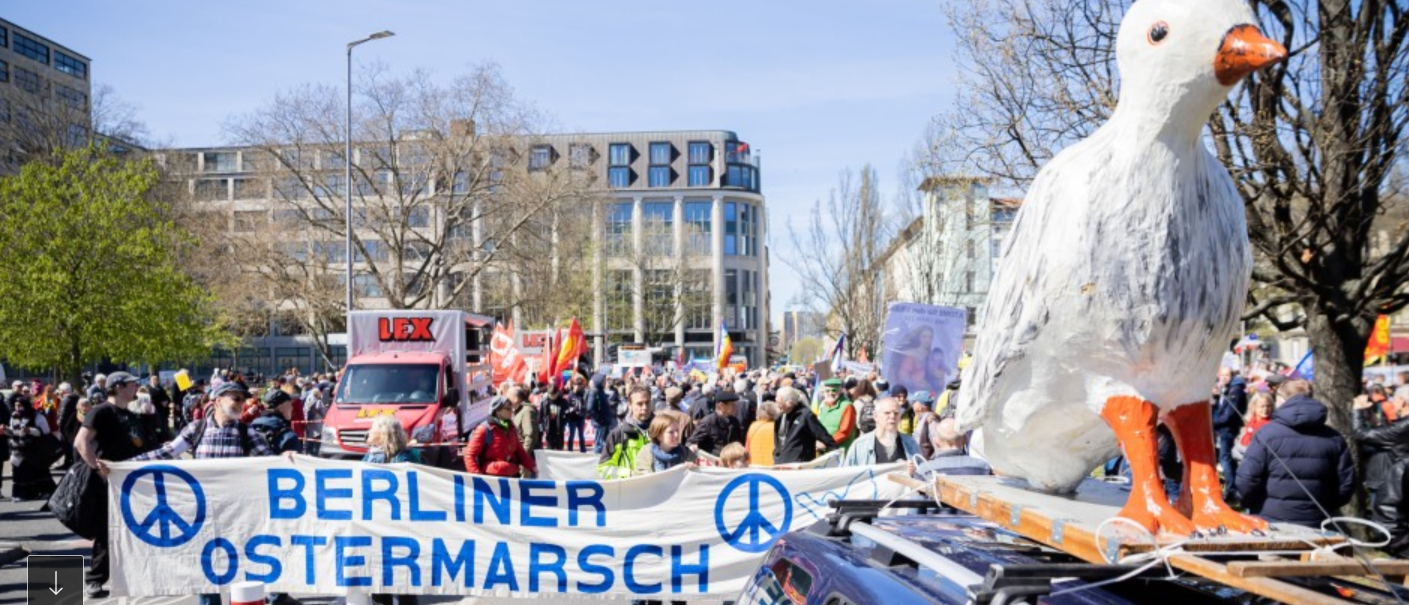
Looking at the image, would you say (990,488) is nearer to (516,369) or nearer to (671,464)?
(671,464)

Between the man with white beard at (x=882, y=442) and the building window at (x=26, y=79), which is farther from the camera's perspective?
the building window at (x=26, y=79)

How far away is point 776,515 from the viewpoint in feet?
23.3

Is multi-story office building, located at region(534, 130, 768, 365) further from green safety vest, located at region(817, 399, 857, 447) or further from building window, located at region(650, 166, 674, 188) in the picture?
green safety vest, located at region(817, 399, 857, 447)

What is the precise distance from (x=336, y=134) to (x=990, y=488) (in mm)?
30758

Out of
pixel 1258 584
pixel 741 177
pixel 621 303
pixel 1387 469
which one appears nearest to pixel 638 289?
pixel 621 303

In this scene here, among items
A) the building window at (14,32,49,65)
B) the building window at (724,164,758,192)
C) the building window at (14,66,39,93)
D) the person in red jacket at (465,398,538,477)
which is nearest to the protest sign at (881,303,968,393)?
the person in red jacket at (465,398,538,477)

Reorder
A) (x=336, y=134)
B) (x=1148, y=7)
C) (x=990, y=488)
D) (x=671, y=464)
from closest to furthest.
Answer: (x=1148, y=7), (x=990, y=488), (x=671, y=464), (x=336, y=134)

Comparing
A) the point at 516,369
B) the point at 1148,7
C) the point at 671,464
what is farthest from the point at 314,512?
the point at 516,369

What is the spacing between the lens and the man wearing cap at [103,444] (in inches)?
309

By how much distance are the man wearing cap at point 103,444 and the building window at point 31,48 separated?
185ft

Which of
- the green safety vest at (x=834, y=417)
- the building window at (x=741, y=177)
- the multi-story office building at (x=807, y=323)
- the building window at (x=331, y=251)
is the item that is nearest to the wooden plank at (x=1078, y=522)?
the green safety vest at (x=834, y=417)

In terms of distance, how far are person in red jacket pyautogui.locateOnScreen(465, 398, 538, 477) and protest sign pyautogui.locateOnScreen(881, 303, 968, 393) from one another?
5318 millimetres

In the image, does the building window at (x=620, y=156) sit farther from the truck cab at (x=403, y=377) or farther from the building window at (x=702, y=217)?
the truck cab at (x=403, y=377)

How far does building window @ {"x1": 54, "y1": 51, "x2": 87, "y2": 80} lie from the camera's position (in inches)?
2338
